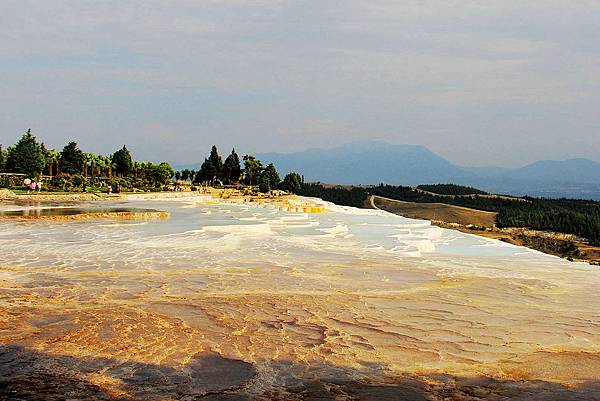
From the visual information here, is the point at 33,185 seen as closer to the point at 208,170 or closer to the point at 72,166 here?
the point at 72,166

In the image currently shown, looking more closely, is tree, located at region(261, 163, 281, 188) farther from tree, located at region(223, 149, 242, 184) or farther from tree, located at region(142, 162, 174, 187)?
tree, located at region(142, 162, 174, 187)

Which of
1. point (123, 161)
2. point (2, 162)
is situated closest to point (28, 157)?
point (2, 162)

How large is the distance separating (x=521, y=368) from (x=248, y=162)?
74.2 metres

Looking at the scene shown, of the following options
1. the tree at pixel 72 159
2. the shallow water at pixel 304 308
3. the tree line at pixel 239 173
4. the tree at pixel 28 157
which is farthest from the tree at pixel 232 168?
the shallow water at pixel 304 308

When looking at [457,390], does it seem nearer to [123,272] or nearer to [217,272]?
[217,272]

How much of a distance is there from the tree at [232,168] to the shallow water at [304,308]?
60.3m

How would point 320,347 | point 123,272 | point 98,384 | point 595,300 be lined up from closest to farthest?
point 98,384
point 320,347
point 595,300
point 123,272

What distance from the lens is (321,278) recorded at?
38.9 ft

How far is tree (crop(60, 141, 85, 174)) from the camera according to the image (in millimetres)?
61594

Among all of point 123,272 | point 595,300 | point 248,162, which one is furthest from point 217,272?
point 248,162

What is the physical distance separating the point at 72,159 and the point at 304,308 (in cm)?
6001

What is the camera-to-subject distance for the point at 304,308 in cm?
897

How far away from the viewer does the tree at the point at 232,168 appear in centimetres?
7712

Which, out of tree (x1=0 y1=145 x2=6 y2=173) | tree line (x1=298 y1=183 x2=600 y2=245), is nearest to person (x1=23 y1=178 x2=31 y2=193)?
tree (x1=0 y1=145 x2=6 y2=173)
